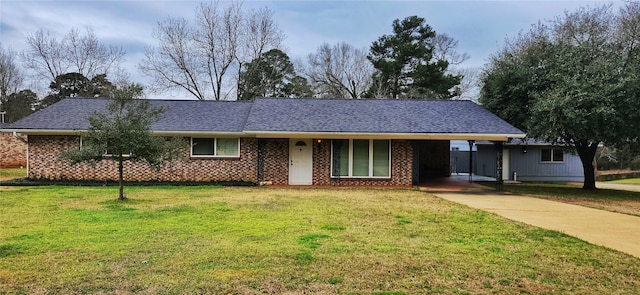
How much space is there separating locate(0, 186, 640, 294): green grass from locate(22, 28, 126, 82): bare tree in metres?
27.1

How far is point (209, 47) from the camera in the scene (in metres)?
31.5

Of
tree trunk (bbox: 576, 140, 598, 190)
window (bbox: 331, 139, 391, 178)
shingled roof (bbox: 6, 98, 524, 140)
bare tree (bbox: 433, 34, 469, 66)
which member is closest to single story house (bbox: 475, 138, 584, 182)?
tree trunk (bbox: 576, 140, 598, 190)

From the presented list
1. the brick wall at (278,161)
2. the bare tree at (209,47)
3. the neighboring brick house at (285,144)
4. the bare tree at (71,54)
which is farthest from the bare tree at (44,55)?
the brick wall at (278,161)

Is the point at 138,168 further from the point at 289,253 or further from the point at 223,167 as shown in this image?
the point at 289,253

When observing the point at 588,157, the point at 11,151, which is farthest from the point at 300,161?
the point at 11,151

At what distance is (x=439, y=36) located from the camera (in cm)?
3562

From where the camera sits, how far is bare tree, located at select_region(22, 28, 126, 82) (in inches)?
1286

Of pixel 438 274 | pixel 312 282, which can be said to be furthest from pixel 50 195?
pixel 438 274

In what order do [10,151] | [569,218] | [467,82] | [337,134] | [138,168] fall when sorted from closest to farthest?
[569,218]
[337,134]
[138,168]
[10,151]
[467,82]

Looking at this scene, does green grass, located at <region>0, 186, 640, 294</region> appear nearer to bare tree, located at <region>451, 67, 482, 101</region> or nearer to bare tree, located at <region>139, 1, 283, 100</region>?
bare tree, located at <region>139, 1, 283, 100</region>

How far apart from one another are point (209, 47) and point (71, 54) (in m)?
11.4

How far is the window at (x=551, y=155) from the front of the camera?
76.7ft

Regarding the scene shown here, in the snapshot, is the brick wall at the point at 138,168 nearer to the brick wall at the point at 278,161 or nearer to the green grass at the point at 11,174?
the brick wall at the point at 278,161

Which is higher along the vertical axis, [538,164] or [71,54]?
[71,54]
